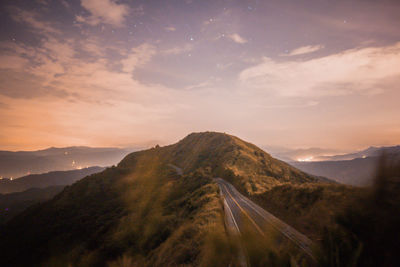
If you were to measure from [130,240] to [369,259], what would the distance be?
2755cm

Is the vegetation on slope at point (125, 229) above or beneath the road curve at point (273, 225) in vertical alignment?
beneath

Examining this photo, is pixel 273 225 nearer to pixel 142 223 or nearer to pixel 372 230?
pixel 372 230

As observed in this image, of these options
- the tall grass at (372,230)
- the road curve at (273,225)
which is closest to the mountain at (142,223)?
the road curve at (273,225)

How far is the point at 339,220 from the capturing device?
12.6 ft

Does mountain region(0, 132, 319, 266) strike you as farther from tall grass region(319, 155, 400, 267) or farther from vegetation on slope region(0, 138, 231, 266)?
tall grass region(319, 155, 400, 267)

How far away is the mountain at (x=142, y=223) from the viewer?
1227cm

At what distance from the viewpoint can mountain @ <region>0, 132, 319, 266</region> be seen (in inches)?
483

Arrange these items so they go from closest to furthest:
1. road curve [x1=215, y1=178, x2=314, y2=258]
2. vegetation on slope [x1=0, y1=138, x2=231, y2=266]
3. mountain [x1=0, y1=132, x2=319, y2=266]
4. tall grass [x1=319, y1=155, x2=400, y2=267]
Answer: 1. tall grass [x1=319, y1=155, x2=400, y2=267]
2. road curve [x1=215, y1=178, x2=314, y2=258]
3. mountain [x1=0, y1=132, x2=319, y2=266]
4. vegetation on slope [x1=0, y1=138, x2=231, y2=266]

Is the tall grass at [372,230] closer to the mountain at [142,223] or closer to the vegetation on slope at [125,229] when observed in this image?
the mountain at [142,223]

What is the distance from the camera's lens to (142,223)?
28250mm

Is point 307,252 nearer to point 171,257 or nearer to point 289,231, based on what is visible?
point 289,231

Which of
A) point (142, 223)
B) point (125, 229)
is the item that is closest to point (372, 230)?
point (142, 223)

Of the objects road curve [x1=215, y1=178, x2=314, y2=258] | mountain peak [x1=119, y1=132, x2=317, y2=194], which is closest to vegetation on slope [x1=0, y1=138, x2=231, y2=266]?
road curve [x1=215, y1=178, x2=314, y2=258]

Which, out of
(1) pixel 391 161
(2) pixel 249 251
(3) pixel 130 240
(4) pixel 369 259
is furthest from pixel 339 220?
(3) pixel 130 240
